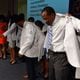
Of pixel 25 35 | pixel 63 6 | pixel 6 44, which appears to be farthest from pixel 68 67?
pixel 6 44

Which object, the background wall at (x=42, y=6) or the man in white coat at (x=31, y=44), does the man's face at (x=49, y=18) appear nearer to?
the man in white coat at (x=31, y=44)

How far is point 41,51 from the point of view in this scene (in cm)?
651

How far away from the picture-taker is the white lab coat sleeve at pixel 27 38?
6188 millimetres

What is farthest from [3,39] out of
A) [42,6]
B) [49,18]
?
[49,18]

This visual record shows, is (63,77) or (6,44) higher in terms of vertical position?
(63,77)

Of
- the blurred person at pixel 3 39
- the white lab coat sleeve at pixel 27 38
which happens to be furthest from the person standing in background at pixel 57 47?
the blurred person at pixel 3 39

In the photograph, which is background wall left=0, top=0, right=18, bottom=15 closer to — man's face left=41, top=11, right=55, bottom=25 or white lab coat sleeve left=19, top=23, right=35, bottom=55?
white lab coat sleeve left=19, top=23, right=35, bottom=55

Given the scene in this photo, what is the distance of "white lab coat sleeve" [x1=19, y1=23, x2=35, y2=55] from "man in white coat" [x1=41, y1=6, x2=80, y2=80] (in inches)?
55.0

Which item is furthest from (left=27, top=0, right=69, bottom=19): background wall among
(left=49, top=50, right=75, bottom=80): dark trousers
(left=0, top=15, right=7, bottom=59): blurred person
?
(left=49, top=50, right=75, bottom=80): dark trousers

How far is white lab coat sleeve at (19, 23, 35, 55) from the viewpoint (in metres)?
6.19

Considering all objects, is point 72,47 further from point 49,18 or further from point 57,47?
point 49,18

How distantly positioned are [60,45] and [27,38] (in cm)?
169

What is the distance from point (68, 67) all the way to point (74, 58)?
1.10ft

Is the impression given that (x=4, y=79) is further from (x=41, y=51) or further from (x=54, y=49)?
(x=54, y=49)
